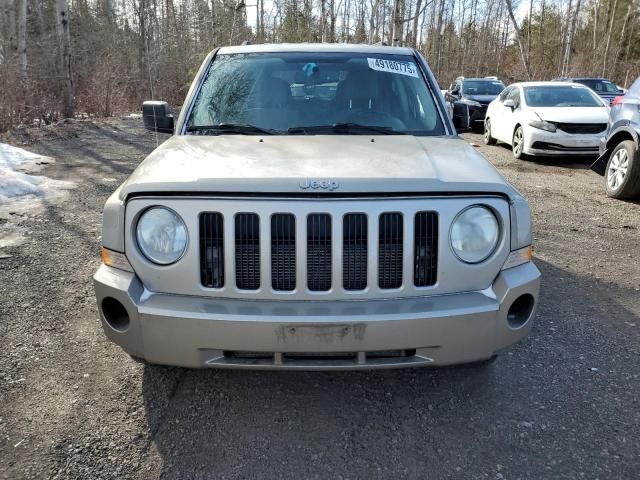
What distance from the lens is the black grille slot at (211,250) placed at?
241 cm

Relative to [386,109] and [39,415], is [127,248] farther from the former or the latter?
[386,109]

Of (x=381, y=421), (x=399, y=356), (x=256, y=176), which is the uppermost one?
(x=256, y=176)

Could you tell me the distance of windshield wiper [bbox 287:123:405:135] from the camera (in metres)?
3.53

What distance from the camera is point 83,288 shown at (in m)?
4.40

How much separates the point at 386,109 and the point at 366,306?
6.16 ft

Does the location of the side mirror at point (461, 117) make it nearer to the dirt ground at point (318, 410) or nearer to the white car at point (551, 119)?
the dirt ground at point (318, 410)

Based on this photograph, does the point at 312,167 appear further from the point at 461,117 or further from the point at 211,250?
the point at 461,117

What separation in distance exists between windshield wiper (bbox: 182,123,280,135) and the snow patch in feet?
9.98

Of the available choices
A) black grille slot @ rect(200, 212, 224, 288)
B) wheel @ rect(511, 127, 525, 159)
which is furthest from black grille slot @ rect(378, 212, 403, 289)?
wheel @ rect(511, 127, 525, 159)

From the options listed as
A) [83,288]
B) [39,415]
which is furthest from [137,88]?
[39,415]

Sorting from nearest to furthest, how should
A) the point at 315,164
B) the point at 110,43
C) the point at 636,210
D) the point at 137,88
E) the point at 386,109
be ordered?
1. the point at 315,164
2. the point at 386,109
3. the point at 636,210
4. the point at 137,88
5. the point at 110,43

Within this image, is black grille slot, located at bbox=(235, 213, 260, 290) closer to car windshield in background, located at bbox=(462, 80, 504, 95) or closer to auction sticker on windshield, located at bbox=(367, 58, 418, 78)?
auction sticker on windshield, located at bbox=(367, 58, 418, 78)

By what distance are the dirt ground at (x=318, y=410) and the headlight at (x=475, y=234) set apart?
91 cm

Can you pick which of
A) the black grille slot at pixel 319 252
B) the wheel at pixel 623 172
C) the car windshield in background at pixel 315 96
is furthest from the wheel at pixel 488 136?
the black grille slot at pixel 319 252
